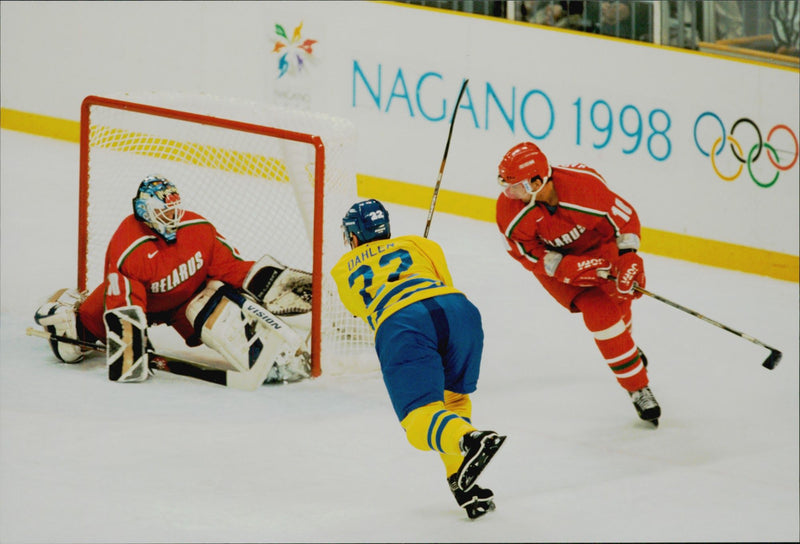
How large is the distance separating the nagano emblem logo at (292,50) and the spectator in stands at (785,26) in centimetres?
261

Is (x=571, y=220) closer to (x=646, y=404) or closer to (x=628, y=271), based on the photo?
(x=628, y=271)

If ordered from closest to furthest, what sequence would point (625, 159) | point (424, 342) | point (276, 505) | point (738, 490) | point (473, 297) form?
1. point (424, 342)
2. point (276, 505)
3. point (738, 490)
4. point (473, 297)
5. point (625, 159)

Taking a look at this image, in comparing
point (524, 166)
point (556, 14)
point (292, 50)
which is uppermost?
point (556, 14)

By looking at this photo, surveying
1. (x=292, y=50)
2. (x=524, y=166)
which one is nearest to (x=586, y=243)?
(x=524, y=166)

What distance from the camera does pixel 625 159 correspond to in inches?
253

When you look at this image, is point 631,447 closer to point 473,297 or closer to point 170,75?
point 473,297

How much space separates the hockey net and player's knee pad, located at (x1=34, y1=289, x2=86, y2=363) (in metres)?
0.30

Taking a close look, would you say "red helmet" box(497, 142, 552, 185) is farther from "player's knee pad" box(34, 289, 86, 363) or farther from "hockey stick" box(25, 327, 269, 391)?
"player's knee pad" box(34, 289, 86, 363)

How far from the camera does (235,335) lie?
14.9 ft

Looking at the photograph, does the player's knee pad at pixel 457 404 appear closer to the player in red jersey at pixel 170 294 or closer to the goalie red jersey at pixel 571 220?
Answer: the goalie red jersey at pixel 571 220

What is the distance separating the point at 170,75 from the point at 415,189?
1947mm

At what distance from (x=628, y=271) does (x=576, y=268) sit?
167mm

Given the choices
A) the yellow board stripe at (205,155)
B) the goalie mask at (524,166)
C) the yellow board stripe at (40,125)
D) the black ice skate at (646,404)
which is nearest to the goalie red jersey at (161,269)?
the yellow board stripe at (205,155)

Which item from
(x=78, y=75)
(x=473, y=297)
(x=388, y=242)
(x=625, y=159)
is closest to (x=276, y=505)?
(x=388, y=242)
